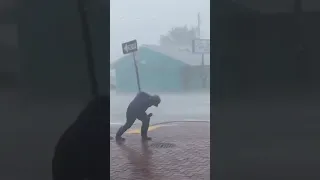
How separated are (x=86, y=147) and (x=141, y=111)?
280 millimetres

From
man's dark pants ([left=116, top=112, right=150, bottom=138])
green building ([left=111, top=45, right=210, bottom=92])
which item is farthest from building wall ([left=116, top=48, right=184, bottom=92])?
man's dark pants ([left=116, top=112, right=150, bottom=138])

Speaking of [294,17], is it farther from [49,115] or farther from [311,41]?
[49,115]

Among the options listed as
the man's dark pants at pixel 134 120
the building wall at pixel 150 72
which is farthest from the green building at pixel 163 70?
the man's dark pants at pixel 134 120

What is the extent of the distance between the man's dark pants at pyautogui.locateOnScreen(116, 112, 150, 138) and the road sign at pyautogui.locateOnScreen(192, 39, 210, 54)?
331mm

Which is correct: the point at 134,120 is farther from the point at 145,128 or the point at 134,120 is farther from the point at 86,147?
the point at 86,147

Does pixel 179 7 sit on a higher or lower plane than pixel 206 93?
higher

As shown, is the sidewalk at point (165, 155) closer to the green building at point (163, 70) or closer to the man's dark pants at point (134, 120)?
the man's dark pants at point (134, 120)

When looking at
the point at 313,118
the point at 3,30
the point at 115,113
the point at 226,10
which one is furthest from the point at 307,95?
the point at 3,30

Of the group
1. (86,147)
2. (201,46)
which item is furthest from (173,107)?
(86,147)

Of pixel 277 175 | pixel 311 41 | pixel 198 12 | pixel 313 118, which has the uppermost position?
pixel 198 12

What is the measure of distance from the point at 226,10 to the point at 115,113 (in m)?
0.61

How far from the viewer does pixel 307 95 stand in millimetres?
1601

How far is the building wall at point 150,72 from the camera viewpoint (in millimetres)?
1606

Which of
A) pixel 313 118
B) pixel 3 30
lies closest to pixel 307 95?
pixel 313 118
